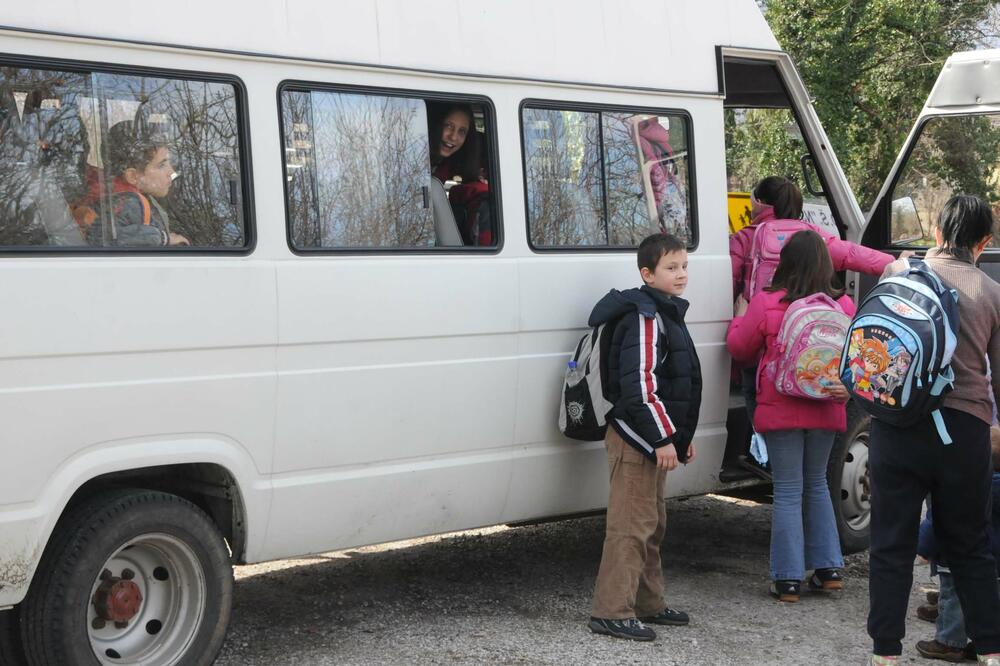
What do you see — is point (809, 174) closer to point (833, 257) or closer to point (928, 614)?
point (833, 257)

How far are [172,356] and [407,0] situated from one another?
1766 mm

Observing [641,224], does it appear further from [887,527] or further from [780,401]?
[887,527]

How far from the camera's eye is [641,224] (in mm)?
6297

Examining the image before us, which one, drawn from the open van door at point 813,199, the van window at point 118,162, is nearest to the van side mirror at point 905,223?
the open van door at point 813,199

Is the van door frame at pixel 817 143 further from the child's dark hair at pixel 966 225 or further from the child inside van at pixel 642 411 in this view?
the child's dark hair at pixel 966 225

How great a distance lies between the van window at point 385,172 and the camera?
16.6 ft

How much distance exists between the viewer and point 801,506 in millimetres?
6387

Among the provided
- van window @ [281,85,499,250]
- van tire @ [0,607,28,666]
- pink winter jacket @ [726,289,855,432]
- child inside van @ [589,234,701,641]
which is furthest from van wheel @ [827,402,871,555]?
van tire @ [0,607,28,666]

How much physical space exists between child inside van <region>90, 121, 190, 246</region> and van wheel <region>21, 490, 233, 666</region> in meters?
0.92

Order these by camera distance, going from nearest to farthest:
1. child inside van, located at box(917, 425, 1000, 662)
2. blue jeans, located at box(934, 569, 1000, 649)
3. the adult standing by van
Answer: the adult standing by van
child inside van, located at box(917, 425, 1000, 662)
blue jeans, located at box(934, 569, 1000, 649)

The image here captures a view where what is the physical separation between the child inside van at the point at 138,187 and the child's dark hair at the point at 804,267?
294 centimetres

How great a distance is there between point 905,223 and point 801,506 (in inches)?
84.1

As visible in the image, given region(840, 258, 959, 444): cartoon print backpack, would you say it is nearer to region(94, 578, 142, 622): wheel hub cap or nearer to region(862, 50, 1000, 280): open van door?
region(94, 578, 142, 622): wheel hub cap

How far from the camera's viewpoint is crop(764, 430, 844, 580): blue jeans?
6.30 metres
